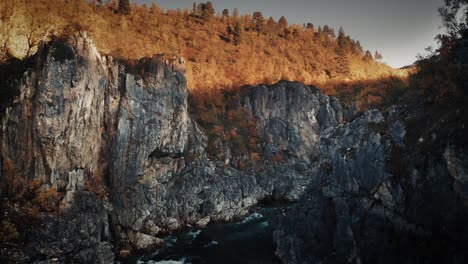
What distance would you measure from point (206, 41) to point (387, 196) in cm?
7926

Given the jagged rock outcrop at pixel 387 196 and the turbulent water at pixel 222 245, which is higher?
the jagged rock outcrop at pixel 387 196

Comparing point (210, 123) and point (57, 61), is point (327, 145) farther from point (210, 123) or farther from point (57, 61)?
point (210, 123)

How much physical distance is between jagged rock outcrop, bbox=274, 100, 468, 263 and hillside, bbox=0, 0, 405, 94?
39.1 metres

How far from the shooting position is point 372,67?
10188 centimetres

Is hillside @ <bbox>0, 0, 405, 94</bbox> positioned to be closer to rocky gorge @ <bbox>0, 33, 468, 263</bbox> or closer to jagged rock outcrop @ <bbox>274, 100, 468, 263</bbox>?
rocky gorge @ <bbox>0, 33, 468, 263</bbox>

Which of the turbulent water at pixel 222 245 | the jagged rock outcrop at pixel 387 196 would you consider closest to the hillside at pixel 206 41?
the turbulent water at pixel 222 245

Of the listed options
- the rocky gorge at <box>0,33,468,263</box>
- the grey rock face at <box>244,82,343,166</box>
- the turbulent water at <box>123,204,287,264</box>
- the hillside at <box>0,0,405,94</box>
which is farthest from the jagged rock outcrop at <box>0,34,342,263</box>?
the grey rock face at <box>244,82,343,166</box>

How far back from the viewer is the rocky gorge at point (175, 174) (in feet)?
66.6

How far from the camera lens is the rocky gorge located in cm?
2030

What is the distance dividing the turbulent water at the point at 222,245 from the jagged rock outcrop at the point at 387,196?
3232 millimetres

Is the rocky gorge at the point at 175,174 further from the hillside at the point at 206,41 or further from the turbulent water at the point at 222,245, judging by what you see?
the hillside at the point at 206,41

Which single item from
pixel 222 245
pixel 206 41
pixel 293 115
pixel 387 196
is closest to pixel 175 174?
pixel 222 245

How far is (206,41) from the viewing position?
91.8 meters

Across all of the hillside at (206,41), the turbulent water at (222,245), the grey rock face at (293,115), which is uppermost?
the hillside at (206,41)
